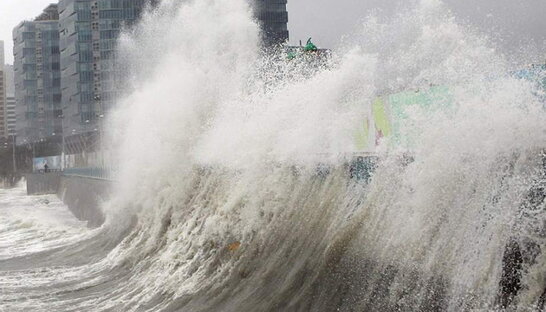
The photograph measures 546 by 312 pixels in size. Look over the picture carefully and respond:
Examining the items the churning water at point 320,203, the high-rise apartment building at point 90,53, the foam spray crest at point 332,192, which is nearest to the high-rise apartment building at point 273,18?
the high-rise apartment building at point 90,53

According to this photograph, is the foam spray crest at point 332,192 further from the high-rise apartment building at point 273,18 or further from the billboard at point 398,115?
the high-rise apartment building at point 273,18

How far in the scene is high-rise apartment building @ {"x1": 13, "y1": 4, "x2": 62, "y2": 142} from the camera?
12506 centimetres

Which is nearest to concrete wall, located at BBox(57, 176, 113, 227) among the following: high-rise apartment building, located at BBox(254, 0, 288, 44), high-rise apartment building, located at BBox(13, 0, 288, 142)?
high-rise apartment building, located at BBox(13, 0, 288, 142)

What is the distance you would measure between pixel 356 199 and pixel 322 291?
1.39m

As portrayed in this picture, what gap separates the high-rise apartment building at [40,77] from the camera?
125062 millimetres

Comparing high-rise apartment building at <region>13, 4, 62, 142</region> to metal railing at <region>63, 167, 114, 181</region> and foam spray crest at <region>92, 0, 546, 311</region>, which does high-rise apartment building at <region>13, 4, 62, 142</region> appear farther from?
foam spray crest at <region>92, 0, 546, 311</region>

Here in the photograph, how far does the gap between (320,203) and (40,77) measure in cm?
12635

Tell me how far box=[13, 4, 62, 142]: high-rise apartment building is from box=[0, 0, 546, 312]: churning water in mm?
112649

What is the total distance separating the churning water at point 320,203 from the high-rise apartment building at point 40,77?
11265 cm

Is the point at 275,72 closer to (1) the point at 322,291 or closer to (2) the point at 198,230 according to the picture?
(2) the point at 198,230

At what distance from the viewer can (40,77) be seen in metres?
126

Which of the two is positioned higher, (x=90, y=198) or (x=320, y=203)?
(x=320, y=203)

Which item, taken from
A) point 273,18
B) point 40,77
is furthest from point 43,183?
point 40,77

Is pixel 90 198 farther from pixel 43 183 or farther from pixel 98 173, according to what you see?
pixel 43 183
